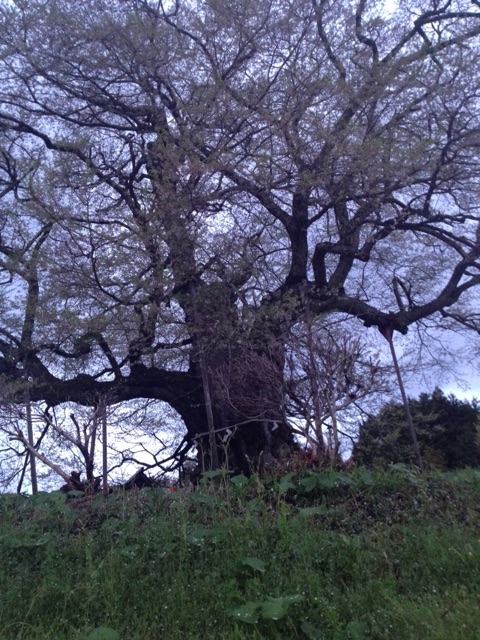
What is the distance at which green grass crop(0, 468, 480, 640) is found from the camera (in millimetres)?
4340

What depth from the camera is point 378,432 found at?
445 inches

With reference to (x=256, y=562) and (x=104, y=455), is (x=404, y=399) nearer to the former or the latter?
(x=104, y=455)

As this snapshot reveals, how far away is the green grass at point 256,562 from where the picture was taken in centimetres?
434

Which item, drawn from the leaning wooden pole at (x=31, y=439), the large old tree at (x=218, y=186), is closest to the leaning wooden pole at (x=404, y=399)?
the large old tree at (x=218, y=186)

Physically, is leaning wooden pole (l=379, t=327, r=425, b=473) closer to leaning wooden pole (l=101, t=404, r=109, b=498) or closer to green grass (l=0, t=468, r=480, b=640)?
green grass (l=0, t=468, r=480, b=640)

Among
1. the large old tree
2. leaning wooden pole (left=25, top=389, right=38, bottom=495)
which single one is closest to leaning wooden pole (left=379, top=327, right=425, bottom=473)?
the large old tree

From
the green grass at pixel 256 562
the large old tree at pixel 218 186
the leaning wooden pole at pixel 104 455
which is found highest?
the large old tree at pixel 218 186

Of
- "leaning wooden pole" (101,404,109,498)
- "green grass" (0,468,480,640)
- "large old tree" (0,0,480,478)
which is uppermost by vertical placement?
"large old tree" (0,0,480,478)

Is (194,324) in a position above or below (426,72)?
below

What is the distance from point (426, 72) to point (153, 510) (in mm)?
8116

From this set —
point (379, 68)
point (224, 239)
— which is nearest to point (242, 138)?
point (224, 239)

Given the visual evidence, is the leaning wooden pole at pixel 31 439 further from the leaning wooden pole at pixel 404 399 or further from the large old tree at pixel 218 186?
the leaning wooden pole at pixel 404 399

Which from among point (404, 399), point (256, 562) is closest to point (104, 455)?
point (256, 562)

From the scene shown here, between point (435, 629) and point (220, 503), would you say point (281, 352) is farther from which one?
point (435, 629)
